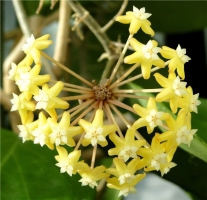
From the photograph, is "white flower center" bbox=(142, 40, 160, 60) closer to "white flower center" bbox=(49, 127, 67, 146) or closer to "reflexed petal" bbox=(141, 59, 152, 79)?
"reflexed petal" bbox=(141, 59, 152, 79)

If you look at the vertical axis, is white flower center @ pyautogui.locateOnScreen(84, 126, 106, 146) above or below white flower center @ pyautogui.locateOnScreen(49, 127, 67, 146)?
below

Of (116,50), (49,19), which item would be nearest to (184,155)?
(116,50)

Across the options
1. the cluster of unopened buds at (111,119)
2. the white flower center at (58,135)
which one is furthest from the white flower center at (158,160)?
the white flower center at (58,135)

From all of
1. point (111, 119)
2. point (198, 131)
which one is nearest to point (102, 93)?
point (111, 119)

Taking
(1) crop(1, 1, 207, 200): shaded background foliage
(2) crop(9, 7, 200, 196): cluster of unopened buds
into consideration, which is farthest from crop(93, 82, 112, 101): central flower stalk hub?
(1) crop(1, 1, 207, 200): shaded background foliage

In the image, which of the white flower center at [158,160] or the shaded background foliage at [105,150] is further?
the shaded background foliage at [105,150]

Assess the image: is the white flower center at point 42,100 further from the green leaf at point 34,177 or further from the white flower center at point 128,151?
the green leaf at point 34,177

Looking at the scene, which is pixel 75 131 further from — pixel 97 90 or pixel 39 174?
pixel 39 174
